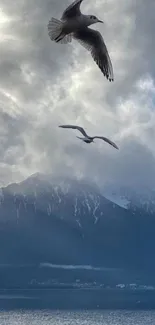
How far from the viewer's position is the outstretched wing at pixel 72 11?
476 inches

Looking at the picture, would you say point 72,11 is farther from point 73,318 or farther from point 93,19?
point 73,318

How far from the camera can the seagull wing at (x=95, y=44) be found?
43.4 feet

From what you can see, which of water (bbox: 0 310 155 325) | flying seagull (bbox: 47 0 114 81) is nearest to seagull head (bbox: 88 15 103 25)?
flying seagull (bbox: 47 0 114 81)

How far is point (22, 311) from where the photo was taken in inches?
6890

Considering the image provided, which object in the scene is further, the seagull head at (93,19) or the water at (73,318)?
the water at (73,318)

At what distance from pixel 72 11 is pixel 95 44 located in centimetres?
138

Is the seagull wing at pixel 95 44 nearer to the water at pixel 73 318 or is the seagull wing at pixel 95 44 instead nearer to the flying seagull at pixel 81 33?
the flying seagull at pixel 81 33

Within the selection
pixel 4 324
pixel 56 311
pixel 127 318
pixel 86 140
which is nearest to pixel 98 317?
pixel 127 318

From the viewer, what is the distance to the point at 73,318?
152625 millimetres

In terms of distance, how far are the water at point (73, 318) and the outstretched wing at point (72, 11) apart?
132m

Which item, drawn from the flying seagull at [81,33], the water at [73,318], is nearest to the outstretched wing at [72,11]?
the flying seagull at [81,33]

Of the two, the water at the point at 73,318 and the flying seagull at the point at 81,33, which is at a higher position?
the water at the point at 73,318

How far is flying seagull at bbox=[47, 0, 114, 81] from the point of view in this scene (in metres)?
12.5

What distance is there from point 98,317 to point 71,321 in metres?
17.5
